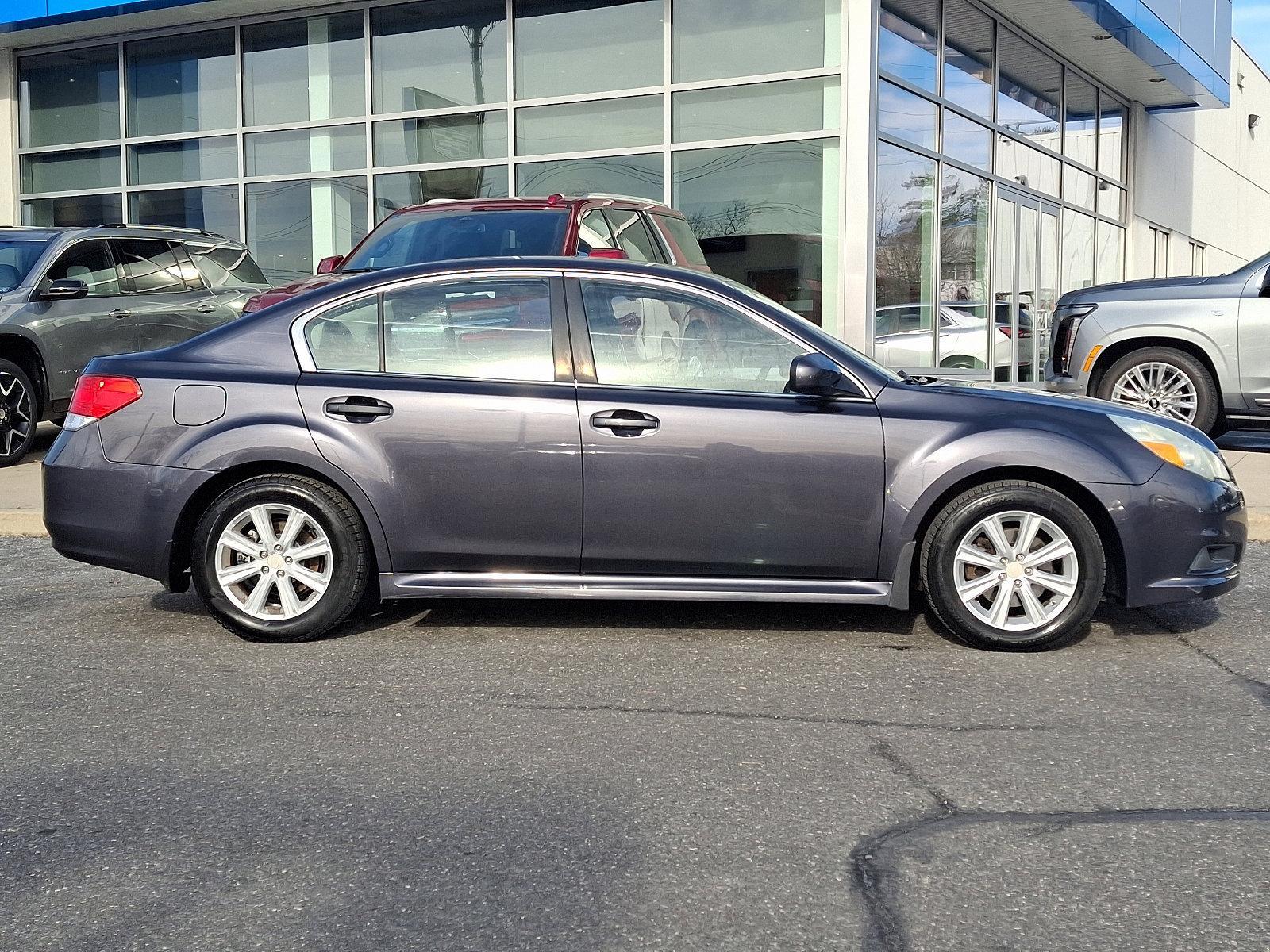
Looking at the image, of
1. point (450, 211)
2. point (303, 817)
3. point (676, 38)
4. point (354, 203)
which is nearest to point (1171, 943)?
point (303, 817)

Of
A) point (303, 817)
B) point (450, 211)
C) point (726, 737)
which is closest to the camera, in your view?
point (303, 817)

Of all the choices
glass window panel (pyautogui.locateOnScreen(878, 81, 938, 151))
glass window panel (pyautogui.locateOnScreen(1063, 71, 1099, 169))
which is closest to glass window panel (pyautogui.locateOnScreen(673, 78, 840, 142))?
glass window panel (pyautogui.locateOnScreen(878, 81, 938, 151))

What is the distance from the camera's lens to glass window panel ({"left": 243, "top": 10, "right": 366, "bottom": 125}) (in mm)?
16203

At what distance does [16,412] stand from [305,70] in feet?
24.5

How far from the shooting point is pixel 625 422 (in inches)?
209

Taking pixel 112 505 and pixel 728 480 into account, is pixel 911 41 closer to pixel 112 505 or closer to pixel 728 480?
pixel 728 480

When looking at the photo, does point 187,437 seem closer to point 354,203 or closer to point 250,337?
point 250,337

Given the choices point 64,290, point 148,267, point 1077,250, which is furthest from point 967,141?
point 64,290

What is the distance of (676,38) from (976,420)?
33.9ft

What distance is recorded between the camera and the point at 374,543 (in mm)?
5402

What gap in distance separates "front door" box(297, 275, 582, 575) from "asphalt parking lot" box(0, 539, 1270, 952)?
448 millimetres

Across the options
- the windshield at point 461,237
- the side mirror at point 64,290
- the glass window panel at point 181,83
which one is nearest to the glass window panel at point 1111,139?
the glass window panel at point 181,83

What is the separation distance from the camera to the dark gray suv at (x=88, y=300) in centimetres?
1055

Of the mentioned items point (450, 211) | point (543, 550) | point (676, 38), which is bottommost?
point (543, 550)
